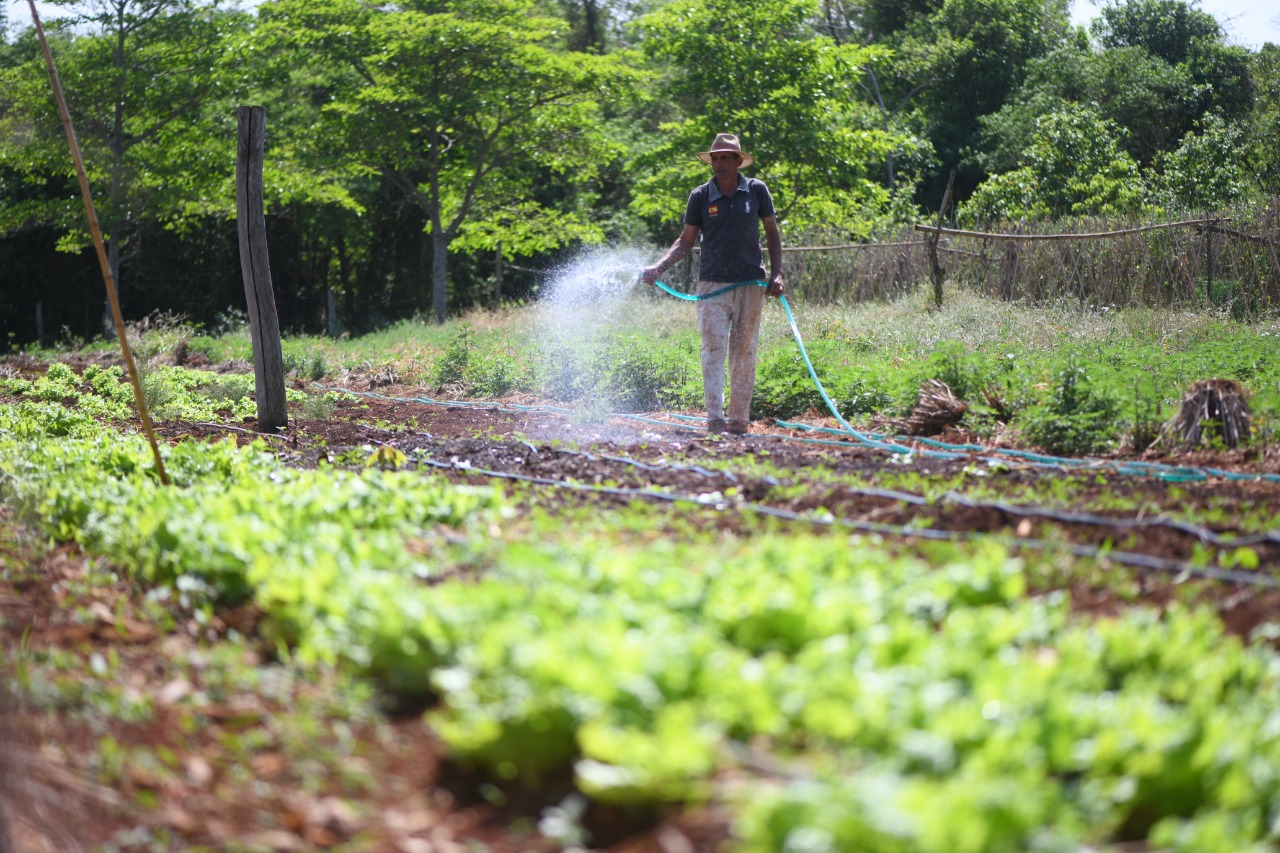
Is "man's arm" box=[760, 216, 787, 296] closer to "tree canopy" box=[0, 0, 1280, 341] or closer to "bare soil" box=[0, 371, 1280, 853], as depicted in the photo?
"bare soil" box=[0, 371, 1280, 853]

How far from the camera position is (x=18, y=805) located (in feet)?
8.85

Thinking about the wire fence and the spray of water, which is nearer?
the spray of water

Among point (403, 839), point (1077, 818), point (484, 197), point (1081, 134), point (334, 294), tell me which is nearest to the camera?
point (1077, 818)

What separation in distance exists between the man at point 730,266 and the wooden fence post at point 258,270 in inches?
113

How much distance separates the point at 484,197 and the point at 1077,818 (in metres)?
22.9

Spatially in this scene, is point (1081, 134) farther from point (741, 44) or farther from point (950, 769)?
point (950, 769)

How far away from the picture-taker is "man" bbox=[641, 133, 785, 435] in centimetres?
912

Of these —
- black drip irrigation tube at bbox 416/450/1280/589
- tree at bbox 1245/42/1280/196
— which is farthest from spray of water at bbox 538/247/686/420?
tree at bbox 1245/42/1280/196

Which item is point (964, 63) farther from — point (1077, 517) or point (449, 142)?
point (1077, 517)

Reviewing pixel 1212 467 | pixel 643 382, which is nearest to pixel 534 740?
pixel 1212 467

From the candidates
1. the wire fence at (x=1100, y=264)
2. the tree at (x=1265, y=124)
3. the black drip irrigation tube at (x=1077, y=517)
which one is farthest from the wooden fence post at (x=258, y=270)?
the tree at (x=1265, y=124)

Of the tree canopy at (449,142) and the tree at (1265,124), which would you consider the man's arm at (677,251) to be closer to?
the tree canopy at (449,142)

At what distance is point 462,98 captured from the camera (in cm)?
2230

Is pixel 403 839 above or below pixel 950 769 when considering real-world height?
below
